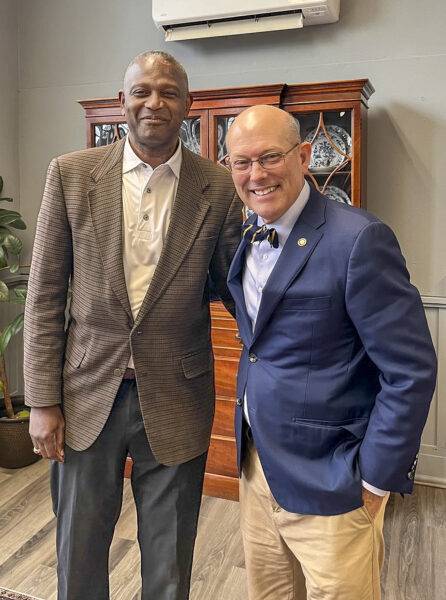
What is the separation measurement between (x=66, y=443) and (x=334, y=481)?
0.68 metres

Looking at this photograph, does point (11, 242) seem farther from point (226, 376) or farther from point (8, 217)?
point (226, 376)

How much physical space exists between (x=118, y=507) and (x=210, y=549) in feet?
3.26

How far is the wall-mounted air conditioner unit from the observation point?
9.07ft

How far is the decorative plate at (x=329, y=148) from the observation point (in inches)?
105

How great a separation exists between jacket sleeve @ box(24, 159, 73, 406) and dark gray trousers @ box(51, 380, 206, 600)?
0.18 meters

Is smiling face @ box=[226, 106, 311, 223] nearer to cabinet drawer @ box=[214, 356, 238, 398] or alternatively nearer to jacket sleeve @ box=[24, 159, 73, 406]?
jacket sleeve @ box=[24, 159, 73, 406]

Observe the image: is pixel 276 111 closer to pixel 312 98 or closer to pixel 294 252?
pixel 294 252

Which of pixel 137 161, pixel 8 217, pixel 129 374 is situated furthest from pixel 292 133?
pixel 8 217

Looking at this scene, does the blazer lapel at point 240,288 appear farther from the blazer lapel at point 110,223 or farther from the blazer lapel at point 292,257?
the blazer lapel at point 110,223

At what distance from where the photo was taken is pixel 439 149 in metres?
2.80

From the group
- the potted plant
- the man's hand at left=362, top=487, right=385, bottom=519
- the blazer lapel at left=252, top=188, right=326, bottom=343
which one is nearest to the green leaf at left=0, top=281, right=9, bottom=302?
the potted plant

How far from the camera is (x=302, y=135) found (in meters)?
2.73

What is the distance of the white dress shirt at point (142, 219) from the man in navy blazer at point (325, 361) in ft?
0.77

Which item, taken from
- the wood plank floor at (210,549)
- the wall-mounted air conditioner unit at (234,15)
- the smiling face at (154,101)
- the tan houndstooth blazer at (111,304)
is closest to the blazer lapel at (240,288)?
the tan houndstooth blazer at (111,304)
